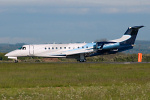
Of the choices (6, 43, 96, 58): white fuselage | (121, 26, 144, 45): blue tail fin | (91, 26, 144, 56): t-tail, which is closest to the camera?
(6, 43, 96, 58): white fuselage

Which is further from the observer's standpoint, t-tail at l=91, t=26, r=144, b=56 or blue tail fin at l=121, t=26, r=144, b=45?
blue tail fin at l=121, t=26, r=144, b=45

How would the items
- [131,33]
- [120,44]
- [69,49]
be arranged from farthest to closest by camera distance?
[131,33] → [120,44] → [69,49]

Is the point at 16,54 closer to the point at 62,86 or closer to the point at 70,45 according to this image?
the point at 70,45

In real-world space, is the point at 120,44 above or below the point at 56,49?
above

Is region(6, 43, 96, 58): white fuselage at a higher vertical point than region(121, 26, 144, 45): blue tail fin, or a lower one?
lower

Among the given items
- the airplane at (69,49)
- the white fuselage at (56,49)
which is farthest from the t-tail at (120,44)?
the white fuselage at (56,49)

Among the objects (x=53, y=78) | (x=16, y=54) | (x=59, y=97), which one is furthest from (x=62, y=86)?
(x=16, y=54)

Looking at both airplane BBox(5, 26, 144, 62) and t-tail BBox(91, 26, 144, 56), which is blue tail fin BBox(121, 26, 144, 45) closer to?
t-tail BBox(91, 26, 144, 56)

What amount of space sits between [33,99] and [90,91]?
349 centimetres

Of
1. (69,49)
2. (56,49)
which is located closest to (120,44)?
(69,49)

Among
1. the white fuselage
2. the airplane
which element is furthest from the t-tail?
the white fuselage

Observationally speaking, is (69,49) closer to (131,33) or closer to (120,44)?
(120,44)

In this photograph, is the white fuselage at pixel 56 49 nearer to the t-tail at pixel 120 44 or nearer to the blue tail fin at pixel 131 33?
the t-tail at pixel 120 44

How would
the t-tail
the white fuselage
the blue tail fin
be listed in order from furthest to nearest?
the blue tail fin < the t-tail < the white fuselage
